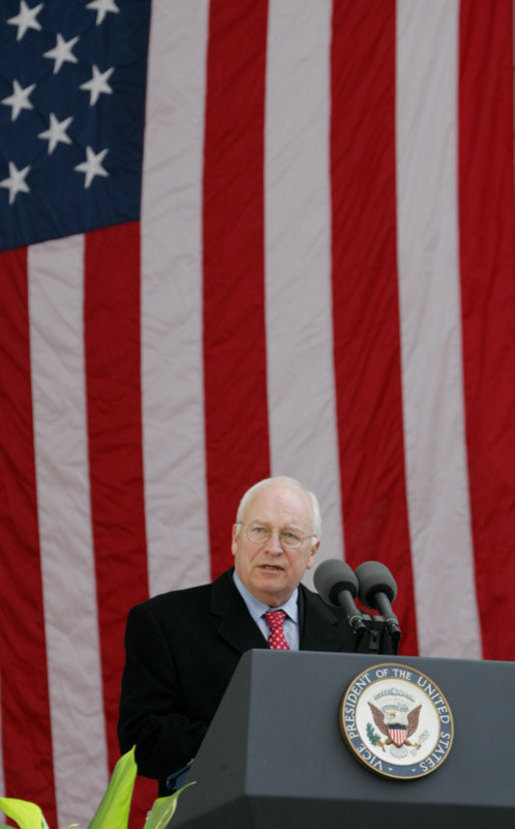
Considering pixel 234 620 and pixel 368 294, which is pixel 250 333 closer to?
pixel 368 294

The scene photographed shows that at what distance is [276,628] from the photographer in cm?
288

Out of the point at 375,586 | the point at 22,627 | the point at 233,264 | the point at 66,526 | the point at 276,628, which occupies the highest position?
the point at 233,264

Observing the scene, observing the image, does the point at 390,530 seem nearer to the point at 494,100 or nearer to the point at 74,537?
the point at 74,537

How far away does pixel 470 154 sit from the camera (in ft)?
15.8

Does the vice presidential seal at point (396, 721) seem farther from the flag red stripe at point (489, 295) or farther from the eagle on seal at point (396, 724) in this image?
the flag red stripe at point (489, 295)

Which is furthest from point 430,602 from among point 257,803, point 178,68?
point 257,803

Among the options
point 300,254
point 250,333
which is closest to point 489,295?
point 300,254

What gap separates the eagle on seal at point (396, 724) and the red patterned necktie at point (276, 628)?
4.10 feet

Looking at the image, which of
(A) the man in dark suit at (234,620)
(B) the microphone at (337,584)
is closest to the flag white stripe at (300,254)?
(A) the man in dark suit at (234,620)

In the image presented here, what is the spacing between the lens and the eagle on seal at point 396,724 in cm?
158

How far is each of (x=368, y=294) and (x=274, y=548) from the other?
6.96 ft

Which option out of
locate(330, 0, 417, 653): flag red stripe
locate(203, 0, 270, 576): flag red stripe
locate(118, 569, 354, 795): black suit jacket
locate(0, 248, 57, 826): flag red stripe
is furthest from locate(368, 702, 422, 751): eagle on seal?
locate(0, 248, 57, 826): flag red stripe

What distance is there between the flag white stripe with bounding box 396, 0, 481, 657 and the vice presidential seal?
2.96m

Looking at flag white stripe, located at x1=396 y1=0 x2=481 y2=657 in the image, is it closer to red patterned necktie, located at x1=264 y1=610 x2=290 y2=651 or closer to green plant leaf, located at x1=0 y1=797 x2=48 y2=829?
red patterned necktie, located at x1=264 y1=610 x2=290 y2=651
